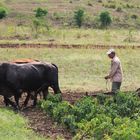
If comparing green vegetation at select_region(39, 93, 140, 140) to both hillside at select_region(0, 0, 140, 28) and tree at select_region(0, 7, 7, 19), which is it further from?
hillside at select_region(0, 0, 140, 28)

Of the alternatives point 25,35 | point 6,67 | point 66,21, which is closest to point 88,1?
point 66,21

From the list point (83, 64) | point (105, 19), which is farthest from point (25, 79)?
point (105, 19)

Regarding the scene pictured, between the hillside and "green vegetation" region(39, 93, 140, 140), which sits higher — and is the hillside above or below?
below

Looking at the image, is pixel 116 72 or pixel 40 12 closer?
pixel 116 72

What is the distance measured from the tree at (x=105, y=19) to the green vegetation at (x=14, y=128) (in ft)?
131

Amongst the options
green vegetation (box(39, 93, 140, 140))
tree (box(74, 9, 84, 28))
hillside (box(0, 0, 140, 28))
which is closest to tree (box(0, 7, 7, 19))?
hillside (box(0, 0, 140, 28))

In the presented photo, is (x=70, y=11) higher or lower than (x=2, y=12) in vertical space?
lower

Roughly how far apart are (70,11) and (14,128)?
163 feet

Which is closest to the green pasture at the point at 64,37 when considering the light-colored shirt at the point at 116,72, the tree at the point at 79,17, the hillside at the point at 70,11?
the tree at the point at 79,17

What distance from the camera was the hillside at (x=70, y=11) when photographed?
58.1m

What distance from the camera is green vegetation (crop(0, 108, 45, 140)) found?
1335cm

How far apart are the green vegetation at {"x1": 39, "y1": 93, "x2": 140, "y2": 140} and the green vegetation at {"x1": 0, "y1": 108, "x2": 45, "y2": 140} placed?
0.96m

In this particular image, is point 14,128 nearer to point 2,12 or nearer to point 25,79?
point 25,79

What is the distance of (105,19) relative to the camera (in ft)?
183
